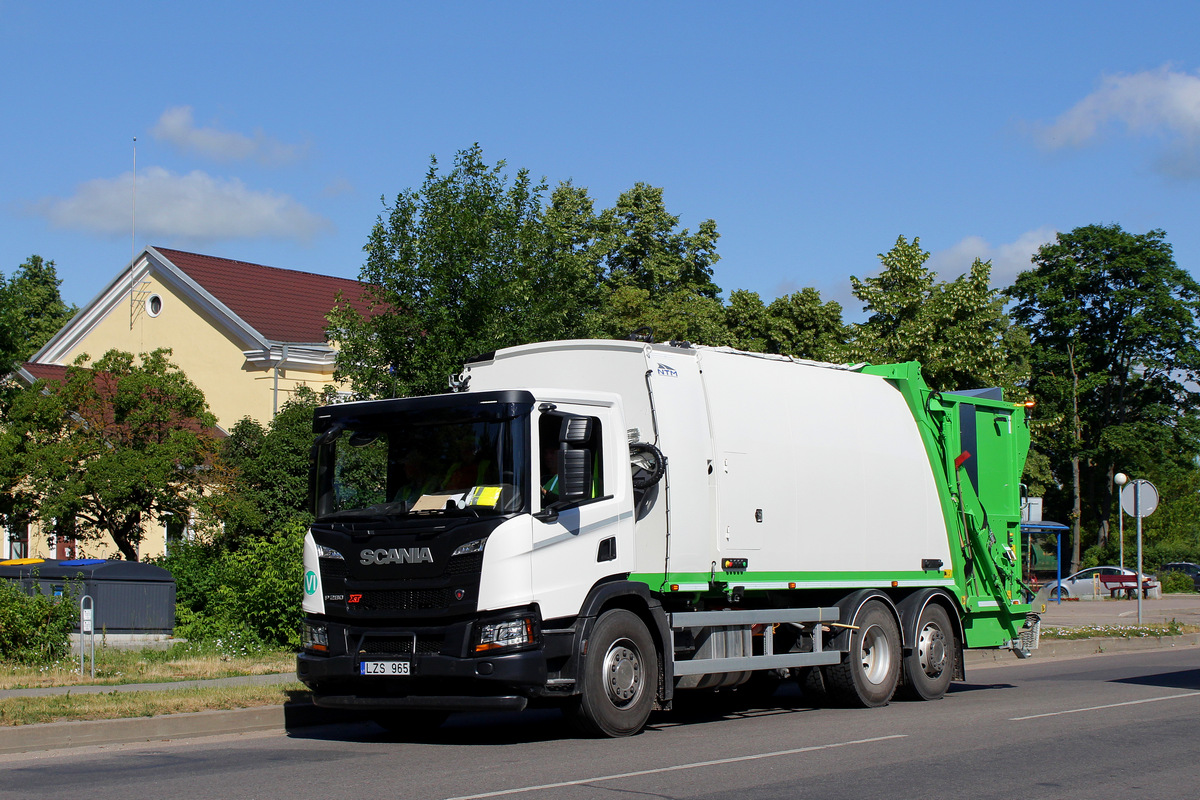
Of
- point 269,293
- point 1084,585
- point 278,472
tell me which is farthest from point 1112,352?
point 278,472

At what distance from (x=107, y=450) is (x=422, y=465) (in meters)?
16.2

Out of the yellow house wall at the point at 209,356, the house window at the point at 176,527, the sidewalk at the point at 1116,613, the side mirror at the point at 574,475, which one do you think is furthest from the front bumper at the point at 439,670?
the yellow house wall at the point at 209,356

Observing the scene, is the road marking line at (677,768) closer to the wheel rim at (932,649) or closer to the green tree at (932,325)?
the wheel rim at (932,649)

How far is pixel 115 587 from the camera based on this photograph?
59.2 feet

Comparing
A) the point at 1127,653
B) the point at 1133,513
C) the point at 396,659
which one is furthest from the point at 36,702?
the point at 1133,513

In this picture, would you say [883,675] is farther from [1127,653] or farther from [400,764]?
[1127,653]

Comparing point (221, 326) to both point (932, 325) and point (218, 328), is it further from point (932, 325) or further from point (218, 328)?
point (932, 325)

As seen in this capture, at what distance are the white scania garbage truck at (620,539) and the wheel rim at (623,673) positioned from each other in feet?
0.08

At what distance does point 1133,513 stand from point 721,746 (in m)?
17.6

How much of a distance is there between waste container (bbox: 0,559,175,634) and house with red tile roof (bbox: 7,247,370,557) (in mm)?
17167

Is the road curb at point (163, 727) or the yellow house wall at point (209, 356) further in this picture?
the yellow house wall at point (209, 356)

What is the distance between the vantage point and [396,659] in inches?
386

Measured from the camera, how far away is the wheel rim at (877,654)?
13.1 metres

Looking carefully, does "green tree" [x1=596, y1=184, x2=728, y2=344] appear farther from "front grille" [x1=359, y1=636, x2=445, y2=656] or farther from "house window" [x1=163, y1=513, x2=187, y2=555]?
"front grille" [x1=359, y1=636, x2=445, y2=656]
